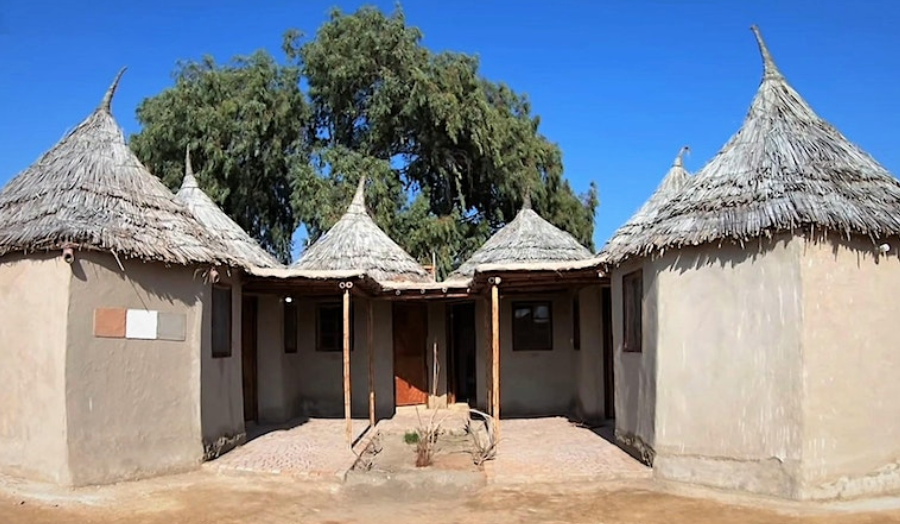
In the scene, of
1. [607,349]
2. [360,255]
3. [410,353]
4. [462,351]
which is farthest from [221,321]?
[462,351]

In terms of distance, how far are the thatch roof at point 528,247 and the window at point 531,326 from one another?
925mm

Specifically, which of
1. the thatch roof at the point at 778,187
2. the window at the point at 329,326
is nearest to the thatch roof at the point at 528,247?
the window at the point at 329,326

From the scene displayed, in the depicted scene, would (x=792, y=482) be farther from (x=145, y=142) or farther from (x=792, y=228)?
(x=145, y=142)

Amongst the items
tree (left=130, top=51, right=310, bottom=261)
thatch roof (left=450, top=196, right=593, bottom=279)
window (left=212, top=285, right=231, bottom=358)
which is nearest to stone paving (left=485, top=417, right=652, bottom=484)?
thatch roof (left=450, top=196, right=593, bottom=279)

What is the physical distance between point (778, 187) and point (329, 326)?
9.43m

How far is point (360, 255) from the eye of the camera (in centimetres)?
1528

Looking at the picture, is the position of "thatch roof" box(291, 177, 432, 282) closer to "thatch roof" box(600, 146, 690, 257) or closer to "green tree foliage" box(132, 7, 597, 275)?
"thatch roof" box(600, 146, 690, 257)

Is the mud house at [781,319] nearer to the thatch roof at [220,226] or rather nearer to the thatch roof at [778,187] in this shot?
the thatch roof at [778,187]

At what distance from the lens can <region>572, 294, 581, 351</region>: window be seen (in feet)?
45.2

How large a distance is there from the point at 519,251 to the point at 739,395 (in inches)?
273

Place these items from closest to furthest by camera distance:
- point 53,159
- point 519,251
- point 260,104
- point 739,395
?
point 739,395 → point 53,159 → point 519,251 → point 260,104

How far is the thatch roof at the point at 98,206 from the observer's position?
28.3ft

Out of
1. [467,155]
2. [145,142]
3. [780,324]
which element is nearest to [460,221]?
[467,155]

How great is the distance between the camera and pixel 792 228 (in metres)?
7.74
